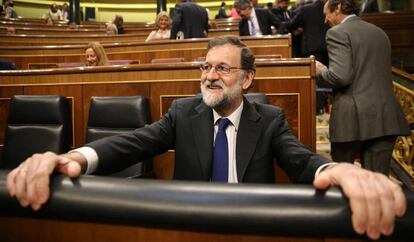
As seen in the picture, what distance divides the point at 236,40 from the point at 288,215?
42.1 inches

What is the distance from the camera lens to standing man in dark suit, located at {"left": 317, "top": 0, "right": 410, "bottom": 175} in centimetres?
210

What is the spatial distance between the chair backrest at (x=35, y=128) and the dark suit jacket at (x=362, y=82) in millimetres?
1591

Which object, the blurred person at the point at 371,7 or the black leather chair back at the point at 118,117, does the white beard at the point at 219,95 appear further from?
the blurred person at the point at 371,7

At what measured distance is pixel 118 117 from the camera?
2.35 meters

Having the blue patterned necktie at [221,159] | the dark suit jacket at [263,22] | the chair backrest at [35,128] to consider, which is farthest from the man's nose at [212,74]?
the dark suit jacket at [263,22]

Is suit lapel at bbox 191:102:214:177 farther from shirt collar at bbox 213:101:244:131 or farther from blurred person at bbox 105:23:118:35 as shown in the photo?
blurred person at bbox 105:23:118:35

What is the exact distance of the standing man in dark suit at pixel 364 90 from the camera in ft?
6.89

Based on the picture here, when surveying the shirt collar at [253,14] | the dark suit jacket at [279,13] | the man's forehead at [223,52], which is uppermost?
the dark suit jacket at [279,13]

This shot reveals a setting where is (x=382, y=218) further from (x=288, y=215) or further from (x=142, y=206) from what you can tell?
(x=142, y=206)

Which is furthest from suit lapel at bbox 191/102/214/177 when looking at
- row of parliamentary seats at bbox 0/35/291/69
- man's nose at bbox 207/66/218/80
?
row of parliamentary seats at bbox 0/35/291/69

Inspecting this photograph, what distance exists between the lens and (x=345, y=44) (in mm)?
2102

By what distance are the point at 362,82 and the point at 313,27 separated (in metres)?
2.06

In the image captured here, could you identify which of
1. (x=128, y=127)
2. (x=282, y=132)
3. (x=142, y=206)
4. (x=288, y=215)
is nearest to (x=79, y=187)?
(x=142, y=206)

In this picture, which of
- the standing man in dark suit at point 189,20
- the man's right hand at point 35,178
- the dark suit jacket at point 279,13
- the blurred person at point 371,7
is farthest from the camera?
the blurred person at point 371,7
